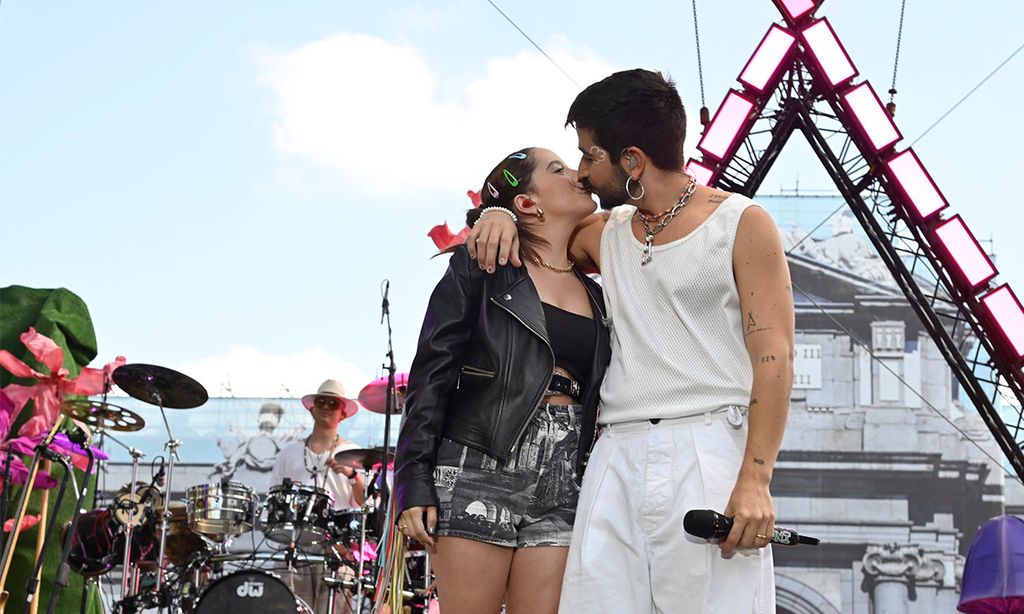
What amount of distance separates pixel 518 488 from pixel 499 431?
14cm

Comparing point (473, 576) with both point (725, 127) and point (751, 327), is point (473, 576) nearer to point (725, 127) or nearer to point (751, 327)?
point (751, 327)

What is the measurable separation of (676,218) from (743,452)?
0.56 m

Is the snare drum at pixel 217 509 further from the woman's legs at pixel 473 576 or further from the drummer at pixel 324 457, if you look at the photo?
the woman's legs at pixel 473 576

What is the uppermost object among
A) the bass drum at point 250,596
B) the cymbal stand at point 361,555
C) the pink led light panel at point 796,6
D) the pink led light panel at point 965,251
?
the pink led light panel at point 796,6

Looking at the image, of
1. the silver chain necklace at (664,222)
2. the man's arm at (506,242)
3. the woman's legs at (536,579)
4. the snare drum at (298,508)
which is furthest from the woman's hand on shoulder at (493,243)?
the snare drum at (298,508)

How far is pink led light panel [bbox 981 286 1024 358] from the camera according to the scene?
1152cm

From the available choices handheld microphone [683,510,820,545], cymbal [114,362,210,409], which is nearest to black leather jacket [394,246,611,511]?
handheld microphone [683,510,820,545]

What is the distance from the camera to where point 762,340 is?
2348mm

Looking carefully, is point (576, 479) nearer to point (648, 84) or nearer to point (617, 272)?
point (617, 272)

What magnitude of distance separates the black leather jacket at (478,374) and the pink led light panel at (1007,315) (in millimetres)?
9859

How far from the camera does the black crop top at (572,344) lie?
9.06 feet

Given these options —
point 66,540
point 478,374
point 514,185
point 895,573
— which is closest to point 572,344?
point 478,374

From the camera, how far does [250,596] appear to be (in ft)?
20.2

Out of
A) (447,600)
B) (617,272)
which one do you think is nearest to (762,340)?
(617,272)
